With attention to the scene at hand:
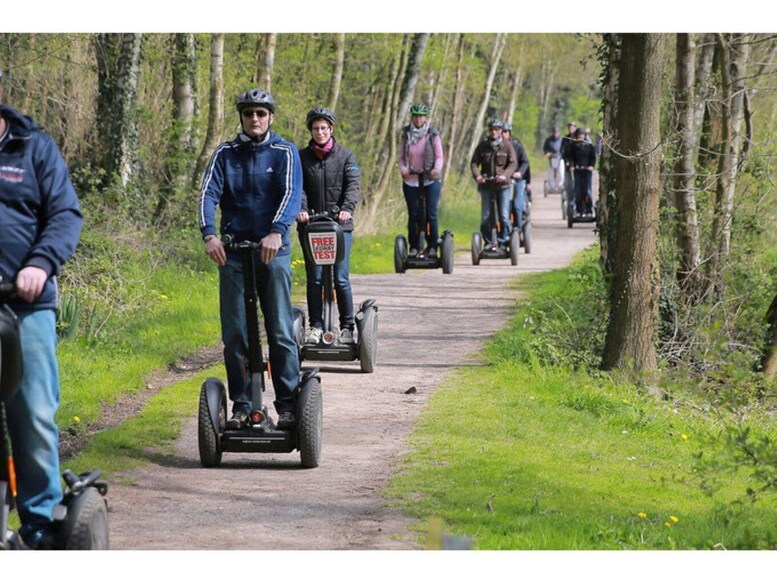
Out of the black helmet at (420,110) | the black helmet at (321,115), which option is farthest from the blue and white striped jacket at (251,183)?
the black helmet at (420,110)

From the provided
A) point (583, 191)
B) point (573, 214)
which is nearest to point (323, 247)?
point (583, 191)

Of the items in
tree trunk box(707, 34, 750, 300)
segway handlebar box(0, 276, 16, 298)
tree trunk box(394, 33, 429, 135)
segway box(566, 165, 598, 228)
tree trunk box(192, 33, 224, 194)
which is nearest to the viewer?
segway handlebar box(0, 276, 16, 298)

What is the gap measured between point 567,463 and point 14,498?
15.1ft

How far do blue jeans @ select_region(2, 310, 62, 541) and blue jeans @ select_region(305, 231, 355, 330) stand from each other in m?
6.40

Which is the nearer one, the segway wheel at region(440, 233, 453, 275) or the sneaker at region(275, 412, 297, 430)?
the sneaker at region(275, 412, 297, 430)

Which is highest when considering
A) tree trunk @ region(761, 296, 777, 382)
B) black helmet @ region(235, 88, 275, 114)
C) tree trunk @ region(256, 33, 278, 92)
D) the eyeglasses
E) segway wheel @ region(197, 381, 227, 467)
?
tree trunk @ region(256, 33, 278, 92)

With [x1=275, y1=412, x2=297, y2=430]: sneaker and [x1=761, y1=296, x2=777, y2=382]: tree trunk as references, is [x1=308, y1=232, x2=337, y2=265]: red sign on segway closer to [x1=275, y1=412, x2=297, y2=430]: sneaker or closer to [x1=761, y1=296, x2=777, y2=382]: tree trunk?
[x1=275, y1=412, x2=297, y2=430]: sneaker

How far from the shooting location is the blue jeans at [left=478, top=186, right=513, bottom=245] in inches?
844

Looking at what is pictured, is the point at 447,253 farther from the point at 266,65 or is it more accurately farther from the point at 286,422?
the point at 286,422

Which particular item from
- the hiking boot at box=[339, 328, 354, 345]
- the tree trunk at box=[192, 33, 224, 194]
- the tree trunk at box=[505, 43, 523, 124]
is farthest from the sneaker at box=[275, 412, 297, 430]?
the tree trunk at box=[505, 43, 523, 124]

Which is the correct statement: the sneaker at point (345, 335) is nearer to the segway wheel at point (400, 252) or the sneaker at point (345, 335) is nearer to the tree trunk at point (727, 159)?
the tree trunk at point (727, 159)

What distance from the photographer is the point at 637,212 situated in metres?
12.9

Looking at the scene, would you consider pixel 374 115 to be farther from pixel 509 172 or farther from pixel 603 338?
pixel 603 338

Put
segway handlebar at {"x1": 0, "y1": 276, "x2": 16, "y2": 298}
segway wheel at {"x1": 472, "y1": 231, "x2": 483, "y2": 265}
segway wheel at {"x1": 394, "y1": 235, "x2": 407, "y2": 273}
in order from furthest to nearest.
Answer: segway wheel at {"x1": 472, "y1": 231, "x2": 483, "y2": 265}, segway wheel at {"x1": 394, "y1": 235, "x2": 407, "y2": 273}, segway handlebar at {"x1": 0, "y1": 276, "x2": 16, "y2": 298}
